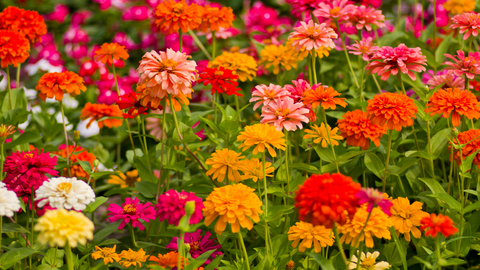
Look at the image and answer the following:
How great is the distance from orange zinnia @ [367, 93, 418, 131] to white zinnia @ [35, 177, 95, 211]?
802 mm

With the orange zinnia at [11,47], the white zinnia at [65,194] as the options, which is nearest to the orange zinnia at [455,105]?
the white zinnia at [65,194]

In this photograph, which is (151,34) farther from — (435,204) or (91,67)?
(435,204)

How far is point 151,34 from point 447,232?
3.00m

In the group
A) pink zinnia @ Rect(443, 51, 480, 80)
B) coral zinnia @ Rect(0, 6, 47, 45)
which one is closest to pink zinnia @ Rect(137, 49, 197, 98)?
coral zinnia @ Rect(0, 6, 47, 45)

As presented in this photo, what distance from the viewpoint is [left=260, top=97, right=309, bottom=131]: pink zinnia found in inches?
51.5

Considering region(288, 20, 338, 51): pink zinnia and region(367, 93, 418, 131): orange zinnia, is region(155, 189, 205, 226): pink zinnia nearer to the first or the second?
region(367, 93, 418, 131): orange zinnia

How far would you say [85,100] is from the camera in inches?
115

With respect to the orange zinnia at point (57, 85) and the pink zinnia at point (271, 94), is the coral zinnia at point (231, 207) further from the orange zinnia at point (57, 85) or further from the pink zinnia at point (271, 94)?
the orange zinnia at point (57, 85)

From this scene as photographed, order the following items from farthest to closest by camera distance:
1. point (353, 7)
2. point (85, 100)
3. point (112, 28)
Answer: point (112, 28), point (85, 100), point (353, 7)

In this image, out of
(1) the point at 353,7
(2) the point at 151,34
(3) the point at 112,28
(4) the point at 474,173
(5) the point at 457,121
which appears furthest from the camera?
(3) the point at 112,28

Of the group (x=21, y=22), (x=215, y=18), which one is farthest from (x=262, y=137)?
(x=21, y=22)

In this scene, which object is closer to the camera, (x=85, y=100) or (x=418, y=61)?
(x=418, y=61)

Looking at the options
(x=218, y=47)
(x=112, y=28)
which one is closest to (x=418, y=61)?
(x=218, y=47)

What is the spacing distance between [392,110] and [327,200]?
513 mm
